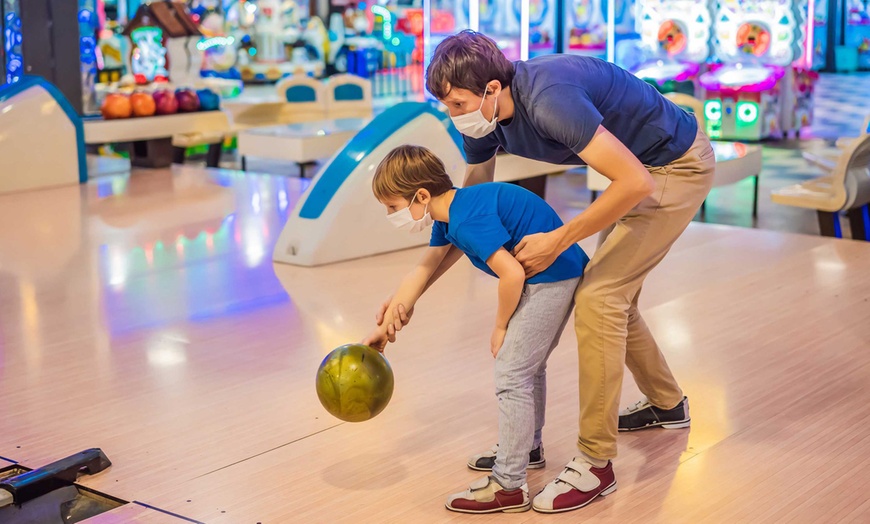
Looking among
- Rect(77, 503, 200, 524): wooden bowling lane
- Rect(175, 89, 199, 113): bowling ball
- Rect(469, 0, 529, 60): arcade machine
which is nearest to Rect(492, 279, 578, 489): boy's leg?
Rect(77, 503, 200, 524): wooden bowling lane

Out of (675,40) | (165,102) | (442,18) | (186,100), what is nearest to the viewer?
(165,102)

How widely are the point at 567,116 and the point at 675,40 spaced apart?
1016 centimetres

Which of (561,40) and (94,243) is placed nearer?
(94,243)

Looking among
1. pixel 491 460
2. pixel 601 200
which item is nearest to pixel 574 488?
pixel 491 460

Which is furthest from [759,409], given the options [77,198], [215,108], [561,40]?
[561,40]

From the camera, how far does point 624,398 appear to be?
333cm

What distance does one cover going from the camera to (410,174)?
240 centimetres

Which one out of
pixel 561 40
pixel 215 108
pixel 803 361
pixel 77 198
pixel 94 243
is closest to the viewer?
pixel 803 361

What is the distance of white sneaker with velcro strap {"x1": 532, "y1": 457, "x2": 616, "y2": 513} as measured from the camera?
2.53 metres

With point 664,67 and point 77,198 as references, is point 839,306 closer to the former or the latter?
point 77,198

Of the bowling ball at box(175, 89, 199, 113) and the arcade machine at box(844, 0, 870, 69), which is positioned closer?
the bowling ball at box(175, 89, 199, 113)

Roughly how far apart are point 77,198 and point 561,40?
31.8 feet

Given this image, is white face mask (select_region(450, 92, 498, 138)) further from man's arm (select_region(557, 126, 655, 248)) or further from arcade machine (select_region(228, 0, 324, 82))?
arcade machine (select_region(228, 0, 324, 82))

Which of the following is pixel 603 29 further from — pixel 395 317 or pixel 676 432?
pixel 395 317
